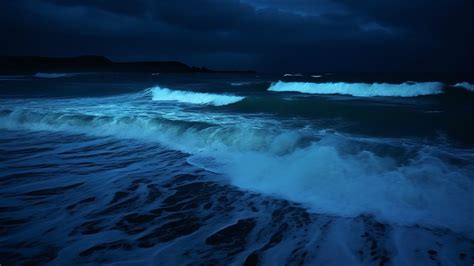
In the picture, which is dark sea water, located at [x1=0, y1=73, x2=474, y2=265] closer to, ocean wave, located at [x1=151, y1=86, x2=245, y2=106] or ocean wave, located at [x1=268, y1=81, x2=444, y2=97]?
ocean wave, located at [x1=151, y1=86, x2=245, y2=106]

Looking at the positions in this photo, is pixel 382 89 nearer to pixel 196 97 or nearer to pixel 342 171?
pixel 196 97

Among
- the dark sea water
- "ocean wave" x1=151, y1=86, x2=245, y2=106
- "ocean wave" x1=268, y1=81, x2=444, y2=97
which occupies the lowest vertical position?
the dark sea water

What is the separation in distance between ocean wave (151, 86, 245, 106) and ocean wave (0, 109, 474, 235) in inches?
344

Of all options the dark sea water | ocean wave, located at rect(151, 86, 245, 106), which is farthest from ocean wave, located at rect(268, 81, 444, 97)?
the dark sea water

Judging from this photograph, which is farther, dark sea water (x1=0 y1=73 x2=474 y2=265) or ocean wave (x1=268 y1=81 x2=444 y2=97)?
ocean wave (x1=268 y1=81 x2=444 y2=97)

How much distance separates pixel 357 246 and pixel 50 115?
1297cm

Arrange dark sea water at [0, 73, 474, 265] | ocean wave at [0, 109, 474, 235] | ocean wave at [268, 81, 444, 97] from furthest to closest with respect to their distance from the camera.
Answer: ocean wave at [268, 81, 444, 97] → ocean wave at [0, 109, 474, 235] → dark sea water at [0, 73, 474, 265]

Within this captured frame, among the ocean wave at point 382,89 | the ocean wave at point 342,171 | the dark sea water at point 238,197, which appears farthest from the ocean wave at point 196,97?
the ocean wave at point 382,89

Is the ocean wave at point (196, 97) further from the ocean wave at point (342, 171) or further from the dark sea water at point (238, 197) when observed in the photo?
the ocean wave at point (342, 171)

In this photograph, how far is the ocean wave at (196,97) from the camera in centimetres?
1868

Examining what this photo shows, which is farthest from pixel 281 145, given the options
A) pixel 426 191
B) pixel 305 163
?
pixel 426 191

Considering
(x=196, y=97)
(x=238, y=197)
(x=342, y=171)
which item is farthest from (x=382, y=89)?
(x=238, y=197)

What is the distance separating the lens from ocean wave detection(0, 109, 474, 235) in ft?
15.2

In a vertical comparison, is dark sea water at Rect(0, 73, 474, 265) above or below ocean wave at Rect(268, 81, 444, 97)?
below
